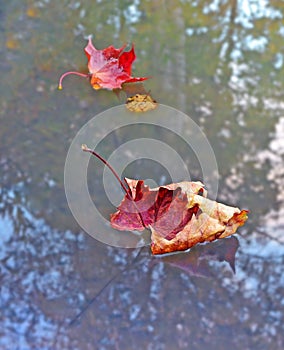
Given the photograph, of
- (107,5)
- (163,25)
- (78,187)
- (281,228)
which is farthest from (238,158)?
(107,5)

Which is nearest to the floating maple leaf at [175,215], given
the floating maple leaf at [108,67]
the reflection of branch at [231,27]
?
the floating maple leaf at [108,67]

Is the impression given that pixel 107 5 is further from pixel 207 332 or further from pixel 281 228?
pixel 207 332

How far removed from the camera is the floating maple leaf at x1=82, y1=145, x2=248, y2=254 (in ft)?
4.06

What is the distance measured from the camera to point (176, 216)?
4.15 feet

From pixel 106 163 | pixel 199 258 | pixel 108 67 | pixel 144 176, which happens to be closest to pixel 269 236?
pixel 199 258

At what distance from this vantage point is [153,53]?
1710mm

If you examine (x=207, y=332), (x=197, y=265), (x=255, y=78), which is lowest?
(x=207, y=332)

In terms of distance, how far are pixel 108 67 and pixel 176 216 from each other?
0.66 m

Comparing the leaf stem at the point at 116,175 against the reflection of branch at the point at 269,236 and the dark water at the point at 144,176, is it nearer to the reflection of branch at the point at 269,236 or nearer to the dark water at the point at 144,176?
the dark water at the point at 144,176

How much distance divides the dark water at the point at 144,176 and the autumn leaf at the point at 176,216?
37mm

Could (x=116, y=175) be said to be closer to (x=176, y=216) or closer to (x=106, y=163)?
(x=106, y=163)

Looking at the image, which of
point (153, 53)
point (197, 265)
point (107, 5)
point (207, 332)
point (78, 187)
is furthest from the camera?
point (107, 5)

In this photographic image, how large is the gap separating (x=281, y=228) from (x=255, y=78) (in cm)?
58

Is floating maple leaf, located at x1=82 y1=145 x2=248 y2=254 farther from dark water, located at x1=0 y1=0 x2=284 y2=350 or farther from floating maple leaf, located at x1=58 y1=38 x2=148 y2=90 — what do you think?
floating maple leaf, located at x1=58 y1=38 x2=148 y2=90
